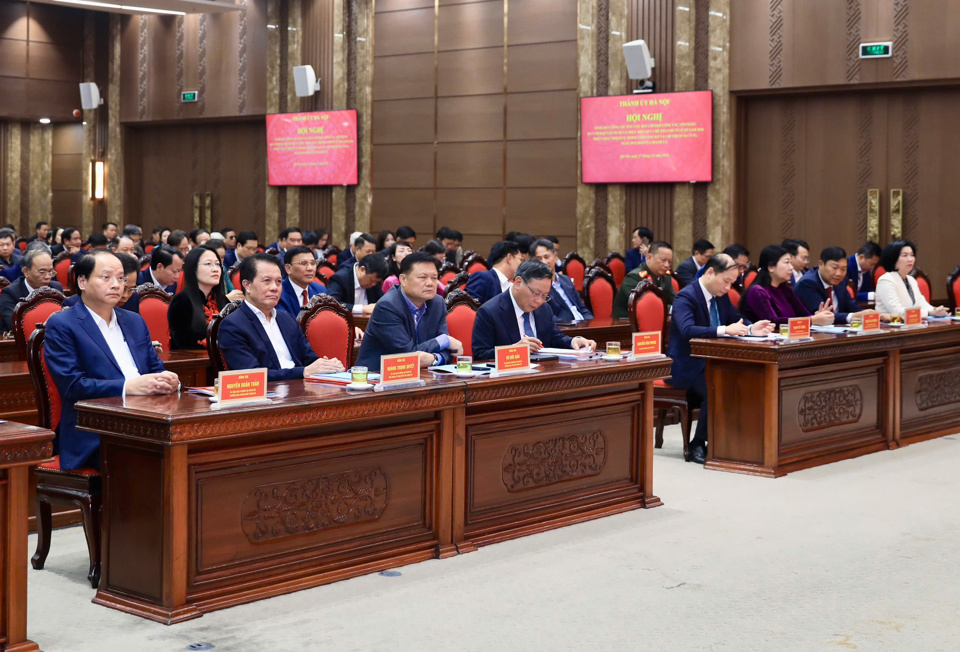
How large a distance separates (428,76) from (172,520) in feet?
32.2

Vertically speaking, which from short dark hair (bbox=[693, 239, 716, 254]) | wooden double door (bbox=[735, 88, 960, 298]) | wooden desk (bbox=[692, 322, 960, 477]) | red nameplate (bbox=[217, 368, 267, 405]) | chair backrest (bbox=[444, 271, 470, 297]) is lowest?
wooden desk (bbox=[692, 322, 960, 477])

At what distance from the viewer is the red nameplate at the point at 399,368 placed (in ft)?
12.7

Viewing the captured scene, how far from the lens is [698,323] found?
19.4 feet

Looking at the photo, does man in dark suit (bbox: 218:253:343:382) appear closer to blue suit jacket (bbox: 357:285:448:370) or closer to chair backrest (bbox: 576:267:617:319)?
blue suit jacket (bbox: 357:285:448:370)

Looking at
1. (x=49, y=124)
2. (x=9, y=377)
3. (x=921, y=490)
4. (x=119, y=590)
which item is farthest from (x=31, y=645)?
(x=49, y=124)

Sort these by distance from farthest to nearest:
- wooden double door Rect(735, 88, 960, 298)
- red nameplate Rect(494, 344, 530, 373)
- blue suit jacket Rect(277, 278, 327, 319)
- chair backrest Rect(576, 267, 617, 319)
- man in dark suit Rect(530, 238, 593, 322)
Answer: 1. wooden double door Rect(735, 88, 960, 298)
2. chair backrest Rect(576, 267, 617, 319)
3. man in dark suit Rect(530, 238, 593, 322)
4. blue suit jacket Rect(277, 278, 327, 319)
5. red nameplate Rect(494, 344, 530, 373)

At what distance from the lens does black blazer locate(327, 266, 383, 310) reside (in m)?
7.54

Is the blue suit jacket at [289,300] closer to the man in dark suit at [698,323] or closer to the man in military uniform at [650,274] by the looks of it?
the man in dark suit at [698,323]

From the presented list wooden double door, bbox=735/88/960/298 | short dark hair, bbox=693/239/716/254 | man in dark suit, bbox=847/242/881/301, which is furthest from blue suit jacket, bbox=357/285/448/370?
wooden double door, bbox=735/88/960/298

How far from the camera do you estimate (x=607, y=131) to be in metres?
11.2

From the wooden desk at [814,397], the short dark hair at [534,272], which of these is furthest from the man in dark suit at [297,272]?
the wooden desk at [814,397]

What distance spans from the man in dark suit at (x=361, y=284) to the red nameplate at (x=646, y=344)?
2522 mm

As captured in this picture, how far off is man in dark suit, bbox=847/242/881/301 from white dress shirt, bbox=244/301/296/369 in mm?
6019

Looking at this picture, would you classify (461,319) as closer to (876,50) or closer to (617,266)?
(617,266)
